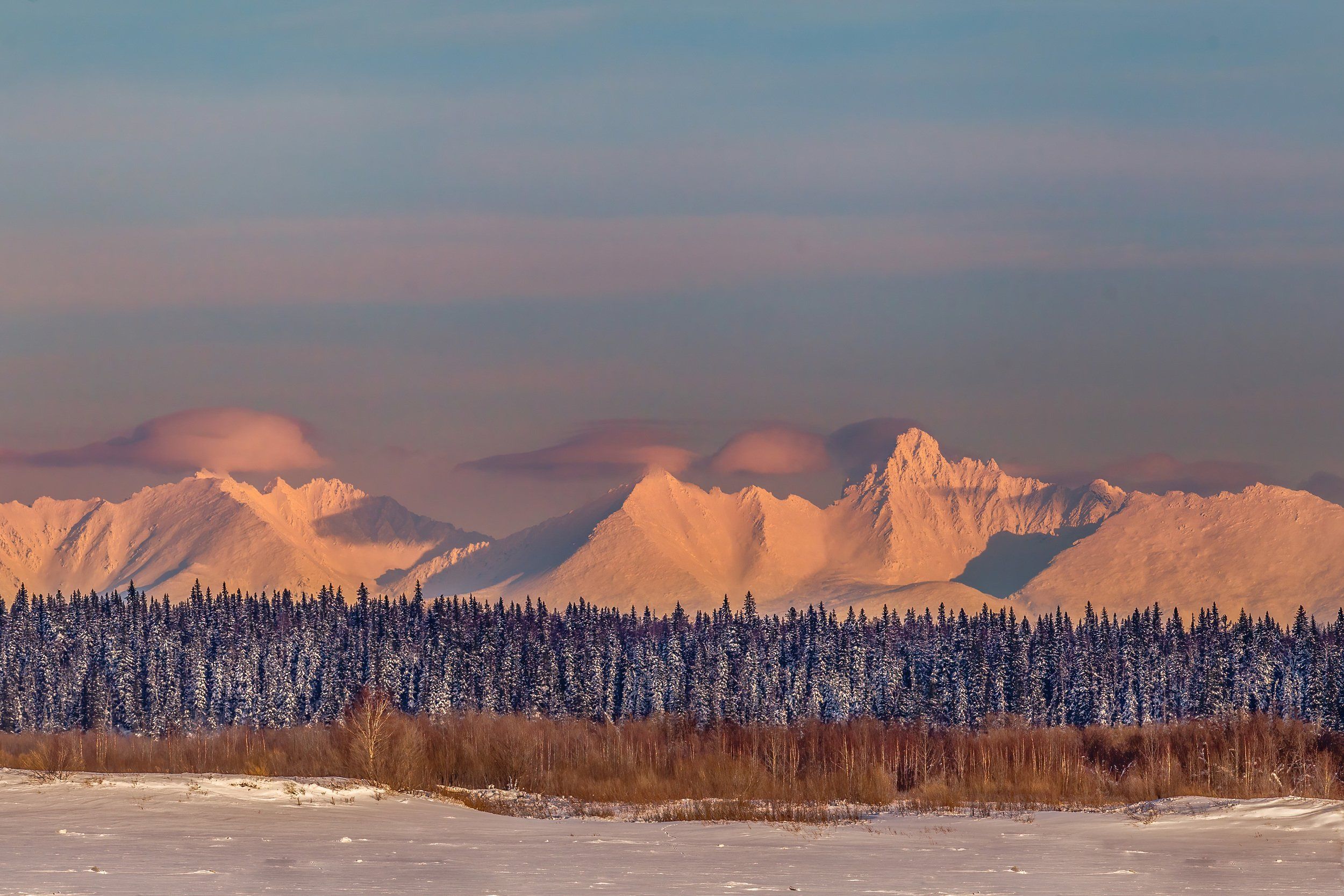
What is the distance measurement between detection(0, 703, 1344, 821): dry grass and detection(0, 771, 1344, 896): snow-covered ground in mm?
6400

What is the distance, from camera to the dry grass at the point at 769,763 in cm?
6009

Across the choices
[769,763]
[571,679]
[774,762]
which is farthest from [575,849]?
[571,679]

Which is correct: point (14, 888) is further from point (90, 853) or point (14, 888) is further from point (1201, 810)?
point (1201, 810)

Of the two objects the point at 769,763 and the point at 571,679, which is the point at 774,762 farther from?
the point at 571,679

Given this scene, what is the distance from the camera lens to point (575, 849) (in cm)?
3950

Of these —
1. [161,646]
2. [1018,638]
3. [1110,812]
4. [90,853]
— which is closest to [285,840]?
[90,853]

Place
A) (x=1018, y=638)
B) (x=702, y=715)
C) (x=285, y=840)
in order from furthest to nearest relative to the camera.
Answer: (x=1018, y=638), (x=702, y=715), (x=285, y=840)

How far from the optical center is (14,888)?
90.5 feet

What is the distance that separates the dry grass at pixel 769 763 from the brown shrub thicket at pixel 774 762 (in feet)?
0.49

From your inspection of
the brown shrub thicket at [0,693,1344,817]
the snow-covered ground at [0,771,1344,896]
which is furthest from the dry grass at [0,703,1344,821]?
the snow-covered ground at [0,771,1344,896]

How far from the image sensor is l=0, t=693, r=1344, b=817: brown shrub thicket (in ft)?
200

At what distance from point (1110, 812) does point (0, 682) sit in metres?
139

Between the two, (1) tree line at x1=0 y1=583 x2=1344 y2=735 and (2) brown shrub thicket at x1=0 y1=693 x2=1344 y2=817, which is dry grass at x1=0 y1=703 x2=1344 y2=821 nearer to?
(2) brown shrub thicket at x1=0 y1=693 x2=1344 y2=817

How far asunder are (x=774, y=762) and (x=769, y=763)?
8.63 feet
